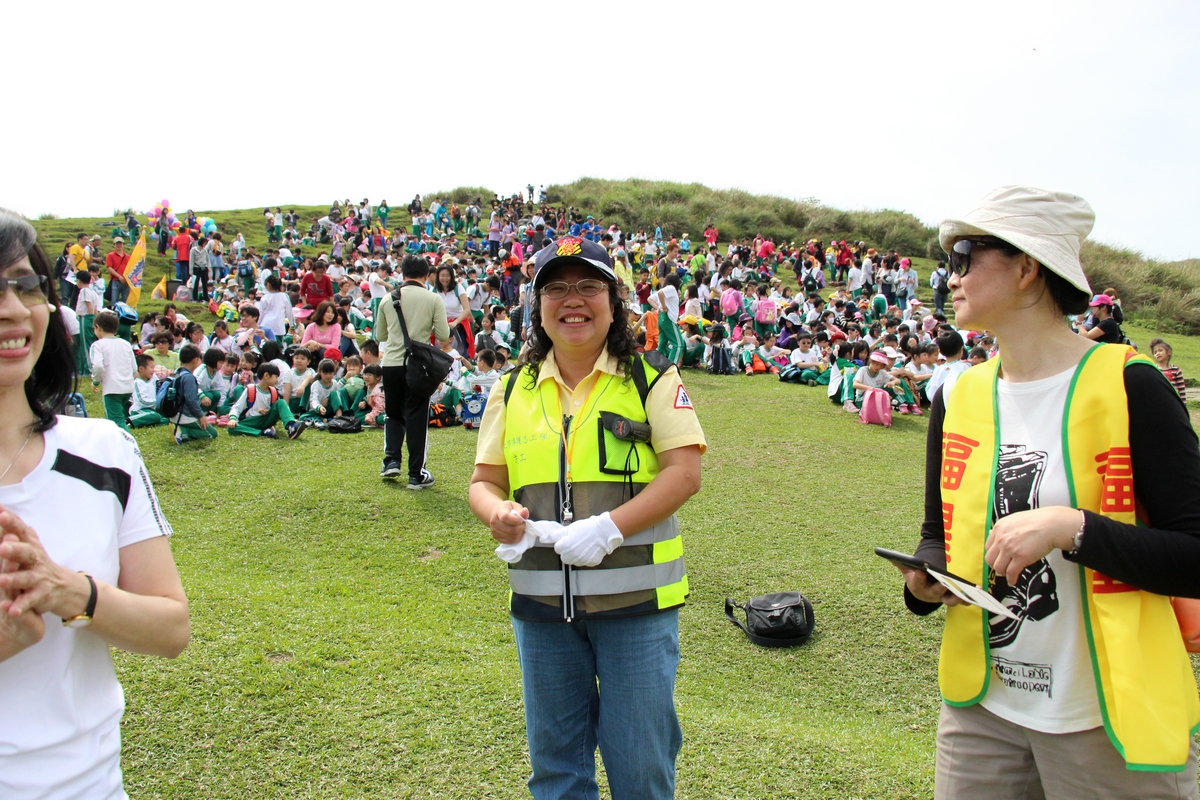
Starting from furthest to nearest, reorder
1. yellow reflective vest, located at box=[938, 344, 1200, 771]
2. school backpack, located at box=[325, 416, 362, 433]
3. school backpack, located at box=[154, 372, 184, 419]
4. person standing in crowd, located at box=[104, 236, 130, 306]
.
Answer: person standing in crowd, located at box=[104, 236, 130, 306], school backpack, located at box=[325, 416, 362, 433], school backpack, located at box=[154, 372, 184, 419], yellow reflective vest, located at box=[938, 344, 1200, 771]

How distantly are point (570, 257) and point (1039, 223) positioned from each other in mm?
1234

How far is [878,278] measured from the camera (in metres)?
25.0

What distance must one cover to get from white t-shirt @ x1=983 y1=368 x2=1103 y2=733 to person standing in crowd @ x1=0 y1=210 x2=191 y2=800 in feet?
5.94

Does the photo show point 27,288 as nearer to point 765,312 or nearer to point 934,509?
Answer: point 934,509

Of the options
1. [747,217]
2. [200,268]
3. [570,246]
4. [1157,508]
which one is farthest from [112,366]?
[747,217]

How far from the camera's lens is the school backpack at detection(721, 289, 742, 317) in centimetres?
1788

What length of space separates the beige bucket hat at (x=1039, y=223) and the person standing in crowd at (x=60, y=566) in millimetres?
1862

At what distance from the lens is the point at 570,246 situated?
2494 millimetres

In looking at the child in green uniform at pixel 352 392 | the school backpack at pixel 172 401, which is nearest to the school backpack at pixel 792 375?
the child in green uniform at pixel 352 392

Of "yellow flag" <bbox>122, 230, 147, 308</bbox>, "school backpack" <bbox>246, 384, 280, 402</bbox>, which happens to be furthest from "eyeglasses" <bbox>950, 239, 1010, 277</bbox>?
"yellow flag" <bbox>122, 230, 147, 308</bbox>

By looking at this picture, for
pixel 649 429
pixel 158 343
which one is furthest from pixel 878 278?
pixel 649 429

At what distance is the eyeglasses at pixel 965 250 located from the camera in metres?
1.99

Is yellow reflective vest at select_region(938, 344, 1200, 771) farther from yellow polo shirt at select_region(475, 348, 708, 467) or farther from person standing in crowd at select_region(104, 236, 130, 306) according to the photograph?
person standing in crowd at select_region(104, 236, 130, 306)

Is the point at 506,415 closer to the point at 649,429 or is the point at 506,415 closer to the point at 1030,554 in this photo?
the point at 649,429
